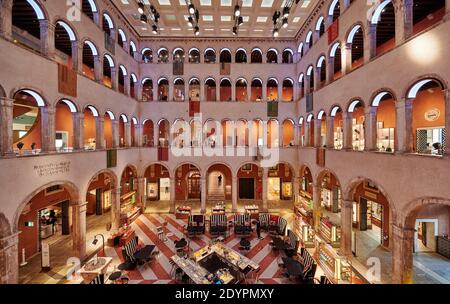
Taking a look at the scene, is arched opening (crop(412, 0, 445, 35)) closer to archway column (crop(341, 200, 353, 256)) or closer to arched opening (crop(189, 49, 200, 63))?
archway column (crop(341, 200, 353, 256))

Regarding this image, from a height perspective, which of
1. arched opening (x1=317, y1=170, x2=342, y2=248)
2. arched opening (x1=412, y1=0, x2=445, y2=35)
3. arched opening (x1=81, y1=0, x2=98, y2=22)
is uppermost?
arched opening (x1=81, y1=0, x2=98, y2=22)

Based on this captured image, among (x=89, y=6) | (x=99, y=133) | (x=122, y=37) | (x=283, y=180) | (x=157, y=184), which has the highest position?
(x=89, y=6)

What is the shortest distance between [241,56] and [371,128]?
14.4 metres

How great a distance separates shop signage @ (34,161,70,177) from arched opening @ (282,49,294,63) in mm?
19283

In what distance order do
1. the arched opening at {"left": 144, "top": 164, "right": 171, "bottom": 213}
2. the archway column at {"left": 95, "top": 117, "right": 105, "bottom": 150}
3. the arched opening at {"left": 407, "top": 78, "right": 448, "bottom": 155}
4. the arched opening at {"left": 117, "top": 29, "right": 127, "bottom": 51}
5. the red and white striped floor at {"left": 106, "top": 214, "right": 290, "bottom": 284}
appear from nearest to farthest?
the red and white striped floor at {"left": 106, "top": 214, "right": 290, "bottom": 284} → the arched opening at {"left": 407, "top": 78, "right": 448, "bottom": 155} → the archway column at {"left": 95, "top": 117, "right": 105, "bottom": 150} → the arched opening at {"left": 117, "top": 29, "right": 127, "bottom": 51} → the arched opening at {"left": 144, "top": 164, "right": 171, "bottom": 213}

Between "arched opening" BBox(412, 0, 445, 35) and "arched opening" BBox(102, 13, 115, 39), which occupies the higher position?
"arched opening" BBox(102, 13, 115, 39)

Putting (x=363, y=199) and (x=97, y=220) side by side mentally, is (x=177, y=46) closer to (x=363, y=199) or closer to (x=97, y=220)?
(x=97, y=220)

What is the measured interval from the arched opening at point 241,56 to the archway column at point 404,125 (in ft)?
48.9

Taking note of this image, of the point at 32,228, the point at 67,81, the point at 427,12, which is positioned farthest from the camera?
the point at 32,228

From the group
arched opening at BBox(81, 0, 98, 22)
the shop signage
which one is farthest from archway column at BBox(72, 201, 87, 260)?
arched opening at BBox(81, 0, 98, 22)

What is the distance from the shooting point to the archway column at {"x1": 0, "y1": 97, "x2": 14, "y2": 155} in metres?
8.38

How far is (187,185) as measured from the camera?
79.8ft

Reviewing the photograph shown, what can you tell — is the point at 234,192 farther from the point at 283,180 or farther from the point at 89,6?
the point at 89,6

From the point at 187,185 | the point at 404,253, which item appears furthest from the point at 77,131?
the point at 404,253
